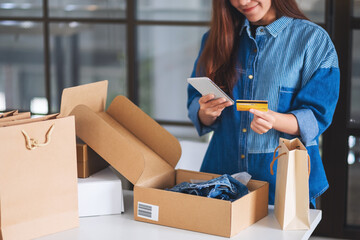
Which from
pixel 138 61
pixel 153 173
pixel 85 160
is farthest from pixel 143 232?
pixel 138 61

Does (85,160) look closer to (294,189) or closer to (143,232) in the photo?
(143,232)

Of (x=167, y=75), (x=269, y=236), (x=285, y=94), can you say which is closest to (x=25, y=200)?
(x=269, y=236)

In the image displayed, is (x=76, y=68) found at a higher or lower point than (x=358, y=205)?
higher

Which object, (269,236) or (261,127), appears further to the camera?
(261,127)

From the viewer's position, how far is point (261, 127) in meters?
1.65

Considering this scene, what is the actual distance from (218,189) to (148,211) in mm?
217

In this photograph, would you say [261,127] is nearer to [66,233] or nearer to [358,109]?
[66,233]

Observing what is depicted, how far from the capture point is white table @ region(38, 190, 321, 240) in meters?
1.41

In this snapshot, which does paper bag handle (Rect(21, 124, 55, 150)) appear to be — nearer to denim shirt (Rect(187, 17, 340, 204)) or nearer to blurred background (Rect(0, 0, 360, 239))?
denim shirt (Rect(187, 17, 340, 204))

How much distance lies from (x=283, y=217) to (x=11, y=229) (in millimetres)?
755

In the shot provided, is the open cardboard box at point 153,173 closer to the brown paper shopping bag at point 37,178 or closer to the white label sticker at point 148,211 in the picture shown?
the white label sticker at point 148,211

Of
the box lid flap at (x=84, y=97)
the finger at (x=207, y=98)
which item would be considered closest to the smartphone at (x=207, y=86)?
the finger at (x=207, y=98)

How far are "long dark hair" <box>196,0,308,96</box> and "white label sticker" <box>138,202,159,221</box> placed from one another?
0.64 metres

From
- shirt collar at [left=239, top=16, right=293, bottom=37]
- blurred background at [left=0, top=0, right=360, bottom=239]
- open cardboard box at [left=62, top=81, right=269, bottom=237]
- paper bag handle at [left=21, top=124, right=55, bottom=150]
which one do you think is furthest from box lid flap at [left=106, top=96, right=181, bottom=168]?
blurred background at [left=0, top=0, right=360, bottom=239]
